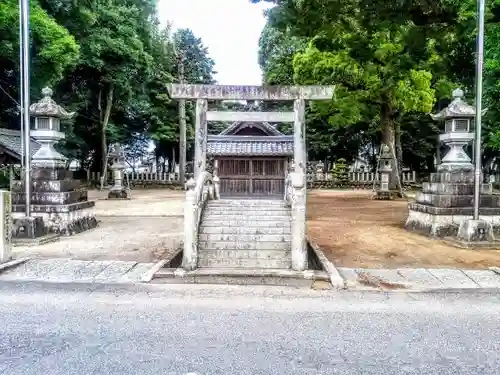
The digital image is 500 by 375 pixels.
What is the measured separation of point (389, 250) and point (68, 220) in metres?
7.77

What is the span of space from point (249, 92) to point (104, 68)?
806 inches

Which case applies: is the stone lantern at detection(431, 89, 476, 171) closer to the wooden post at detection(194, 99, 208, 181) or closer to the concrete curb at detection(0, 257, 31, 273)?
the wooden post at detection(194, 99, 208, 181)

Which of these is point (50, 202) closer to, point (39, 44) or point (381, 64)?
point (39, 44)

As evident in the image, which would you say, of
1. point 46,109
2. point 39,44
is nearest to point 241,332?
point 46,109

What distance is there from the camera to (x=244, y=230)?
29.8 feet

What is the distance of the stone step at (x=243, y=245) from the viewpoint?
28.0 feet

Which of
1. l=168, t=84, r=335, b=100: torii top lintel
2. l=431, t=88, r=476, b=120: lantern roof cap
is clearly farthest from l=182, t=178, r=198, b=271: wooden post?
l=431, t=88, r=476, b=120: lantern roof cap

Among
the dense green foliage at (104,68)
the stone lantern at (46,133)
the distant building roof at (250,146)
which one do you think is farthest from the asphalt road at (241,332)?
the dense green foliage at (104,68)

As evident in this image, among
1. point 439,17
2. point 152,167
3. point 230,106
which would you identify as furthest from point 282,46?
point 439,17

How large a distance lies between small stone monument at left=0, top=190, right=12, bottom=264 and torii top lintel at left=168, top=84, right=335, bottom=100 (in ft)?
18.1

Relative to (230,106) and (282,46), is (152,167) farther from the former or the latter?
(282,46)

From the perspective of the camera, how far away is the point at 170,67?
3656 cm

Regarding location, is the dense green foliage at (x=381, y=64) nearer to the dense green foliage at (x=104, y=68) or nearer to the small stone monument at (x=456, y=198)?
the small stone monument at (x=456, y=198)

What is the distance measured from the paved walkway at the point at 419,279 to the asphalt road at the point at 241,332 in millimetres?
383
